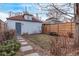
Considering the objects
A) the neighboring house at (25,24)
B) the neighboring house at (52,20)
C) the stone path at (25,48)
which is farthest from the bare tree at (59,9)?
the stone path at (25,48)

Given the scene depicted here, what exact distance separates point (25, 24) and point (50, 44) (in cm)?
34

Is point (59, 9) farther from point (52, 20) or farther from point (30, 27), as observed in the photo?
point (30, 27)

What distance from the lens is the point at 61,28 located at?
76.1 inches

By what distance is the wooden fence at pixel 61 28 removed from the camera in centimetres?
193

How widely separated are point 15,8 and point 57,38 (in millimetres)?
550

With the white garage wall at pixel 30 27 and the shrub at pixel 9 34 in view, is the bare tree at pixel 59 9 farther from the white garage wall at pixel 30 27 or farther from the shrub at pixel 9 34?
the shrub at pixel 9 34

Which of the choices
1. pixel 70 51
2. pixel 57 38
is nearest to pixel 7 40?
pixel 57 38

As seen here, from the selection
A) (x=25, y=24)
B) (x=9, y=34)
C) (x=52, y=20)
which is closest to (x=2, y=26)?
(x=9, y=34)

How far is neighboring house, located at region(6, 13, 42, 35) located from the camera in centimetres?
192

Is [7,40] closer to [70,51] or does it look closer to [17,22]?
[17,22]

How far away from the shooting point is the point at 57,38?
76.2 inches

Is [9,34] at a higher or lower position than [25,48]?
higher

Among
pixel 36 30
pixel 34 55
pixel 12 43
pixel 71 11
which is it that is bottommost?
pixel 34 55

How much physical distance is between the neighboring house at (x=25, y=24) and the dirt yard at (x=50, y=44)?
7cm
